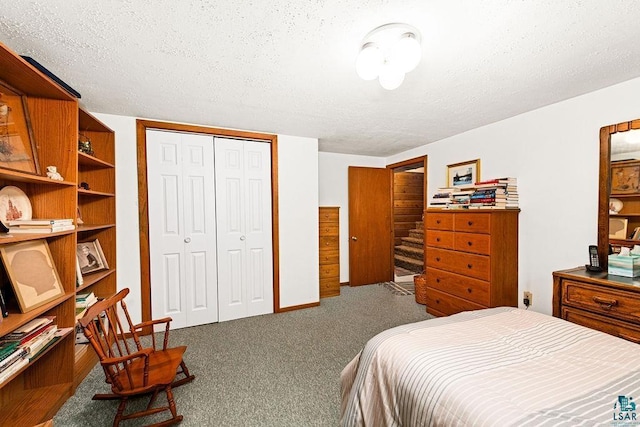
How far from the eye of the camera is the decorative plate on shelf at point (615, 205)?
203cm

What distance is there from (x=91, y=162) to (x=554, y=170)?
4.28m

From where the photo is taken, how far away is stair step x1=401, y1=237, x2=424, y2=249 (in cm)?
558

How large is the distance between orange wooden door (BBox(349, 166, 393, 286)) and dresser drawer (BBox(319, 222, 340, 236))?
53 cm

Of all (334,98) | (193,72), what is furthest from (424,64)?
(193,72)

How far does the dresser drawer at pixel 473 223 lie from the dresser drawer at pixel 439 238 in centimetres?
15

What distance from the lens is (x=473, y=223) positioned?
2.69 meters

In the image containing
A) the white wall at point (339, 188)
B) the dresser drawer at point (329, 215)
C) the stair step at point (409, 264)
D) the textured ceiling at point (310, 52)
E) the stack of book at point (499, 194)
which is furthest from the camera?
the stair step at point (409, 264)

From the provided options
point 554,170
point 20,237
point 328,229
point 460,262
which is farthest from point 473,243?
point 20,237

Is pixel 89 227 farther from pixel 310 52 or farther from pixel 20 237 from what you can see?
pixel 310 52

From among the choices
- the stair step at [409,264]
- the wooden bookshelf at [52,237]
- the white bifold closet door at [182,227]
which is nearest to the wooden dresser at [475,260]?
the stair step at [409,264]

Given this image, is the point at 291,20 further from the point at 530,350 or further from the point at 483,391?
the point at 530,350

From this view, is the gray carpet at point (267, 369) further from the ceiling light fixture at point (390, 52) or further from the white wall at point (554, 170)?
the ceiling light fixture at point (390, 52)

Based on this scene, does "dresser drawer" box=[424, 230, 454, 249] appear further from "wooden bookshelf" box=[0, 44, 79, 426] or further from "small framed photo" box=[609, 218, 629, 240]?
"wooden bookshelf" box=[0, 44, 79, 426]

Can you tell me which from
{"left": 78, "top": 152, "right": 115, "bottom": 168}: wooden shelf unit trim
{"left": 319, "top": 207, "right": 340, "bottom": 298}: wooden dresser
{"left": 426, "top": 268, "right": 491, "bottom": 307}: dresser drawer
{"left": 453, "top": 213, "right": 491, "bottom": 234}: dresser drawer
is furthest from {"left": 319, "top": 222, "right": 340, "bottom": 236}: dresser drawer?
{"left": 78, "top": 152, "right": 115, "bottom": 168}: wooden shelf unit trim
